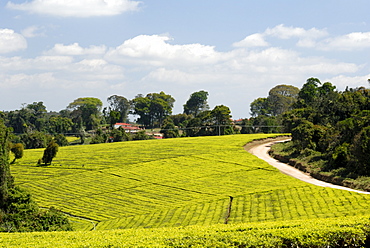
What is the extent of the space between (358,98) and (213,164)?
31056 millimetres

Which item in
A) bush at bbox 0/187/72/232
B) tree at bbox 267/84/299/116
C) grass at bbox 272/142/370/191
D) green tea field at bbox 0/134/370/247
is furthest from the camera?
tree at bbox 267/84/299/116

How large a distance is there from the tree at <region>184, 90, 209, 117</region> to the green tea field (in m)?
80.7

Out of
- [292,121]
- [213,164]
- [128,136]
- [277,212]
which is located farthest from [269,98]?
[277,212]

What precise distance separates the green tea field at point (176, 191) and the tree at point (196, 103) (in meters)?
80.7

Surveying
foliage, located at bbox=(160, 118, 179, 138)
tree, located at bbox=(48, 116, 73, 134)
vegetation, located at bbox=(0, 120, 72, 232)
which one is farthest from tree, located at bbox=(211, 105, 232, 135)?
vegetation, located at bbox=(0, 120, 72, 232)

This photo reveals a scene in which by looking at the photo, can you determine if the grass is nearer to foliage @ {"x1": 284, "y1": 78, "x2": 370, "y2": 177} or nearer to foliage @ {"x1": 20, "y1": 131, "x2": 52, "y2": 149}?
foliage @ {"x1": 284, "y1": 78, "x2": 370, "y2": 177}

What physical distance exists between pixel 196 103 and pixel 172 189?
376 ft

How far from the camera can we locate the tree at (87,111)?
463 ft

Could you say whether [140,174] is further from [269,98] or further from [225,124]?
[269,98]

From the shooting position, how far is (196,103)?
6481 inches

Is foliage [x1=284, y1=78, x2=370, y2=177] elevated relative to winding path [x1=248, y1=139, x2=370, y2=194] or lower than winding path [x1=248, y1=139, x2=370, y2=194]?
elevated

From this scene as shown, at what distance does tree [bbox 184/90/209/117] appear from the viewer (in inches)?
6412

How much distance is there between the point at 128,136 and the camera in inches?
4350

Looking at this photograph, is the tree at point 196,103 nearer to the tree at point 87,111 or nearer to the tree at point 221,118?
the tree at point 87,111
